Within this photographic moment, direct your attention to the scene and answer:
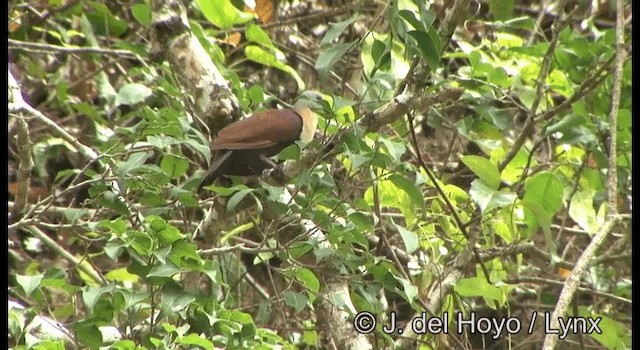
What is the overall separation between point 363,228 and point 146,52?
0.79 meters

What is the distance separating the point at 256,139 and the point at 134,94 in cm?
44

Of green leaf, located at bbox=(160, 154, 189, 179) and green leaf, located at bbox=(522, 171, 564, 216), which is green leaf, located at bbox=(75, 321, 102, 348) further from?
green leaf, located at bbox=(522, 171, 564, 216)

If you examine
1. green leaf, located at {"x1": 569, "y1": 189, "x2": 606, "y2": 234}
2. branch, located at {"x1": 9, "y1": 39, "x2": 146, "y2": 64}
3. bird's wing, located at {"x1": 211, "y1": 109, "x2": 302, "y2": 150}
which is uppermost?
bird's wing, located at {"x1": 211, "y1": 109, "x2": 302, "y2": 150}

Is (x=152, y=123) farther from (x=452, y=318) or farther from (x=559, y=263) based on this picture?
(x=559, y=263)

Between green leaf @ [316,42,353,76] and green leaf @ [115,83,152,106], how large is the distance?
0.67m

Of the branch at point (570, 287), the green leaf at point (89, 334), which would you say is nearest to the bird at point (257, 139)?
the green leaf at point (89, 334)

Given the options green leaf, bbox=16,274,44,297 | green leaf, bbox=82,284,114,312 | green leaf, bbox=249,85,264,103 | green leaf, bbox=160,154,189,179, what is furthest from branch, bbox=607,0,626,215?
green leaf, bbox=16,274,44,297

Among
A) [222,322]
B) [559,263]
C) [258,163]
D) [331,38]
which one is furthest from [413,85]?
[559,263]

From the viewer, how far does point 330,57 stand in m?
1.58

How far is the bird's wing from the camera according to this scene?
6.00ft

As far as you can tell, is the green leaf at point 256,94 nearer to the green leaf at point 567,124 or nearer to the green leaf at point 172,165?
the green leaf at point 172,165

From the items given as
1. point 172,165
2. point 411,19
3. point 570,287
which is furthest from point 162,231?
point 570,287

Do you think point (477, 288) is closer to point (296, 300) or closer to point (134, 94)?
point (296, 300)

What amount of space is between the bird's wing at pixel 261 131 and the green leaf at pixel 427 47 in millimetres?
486
